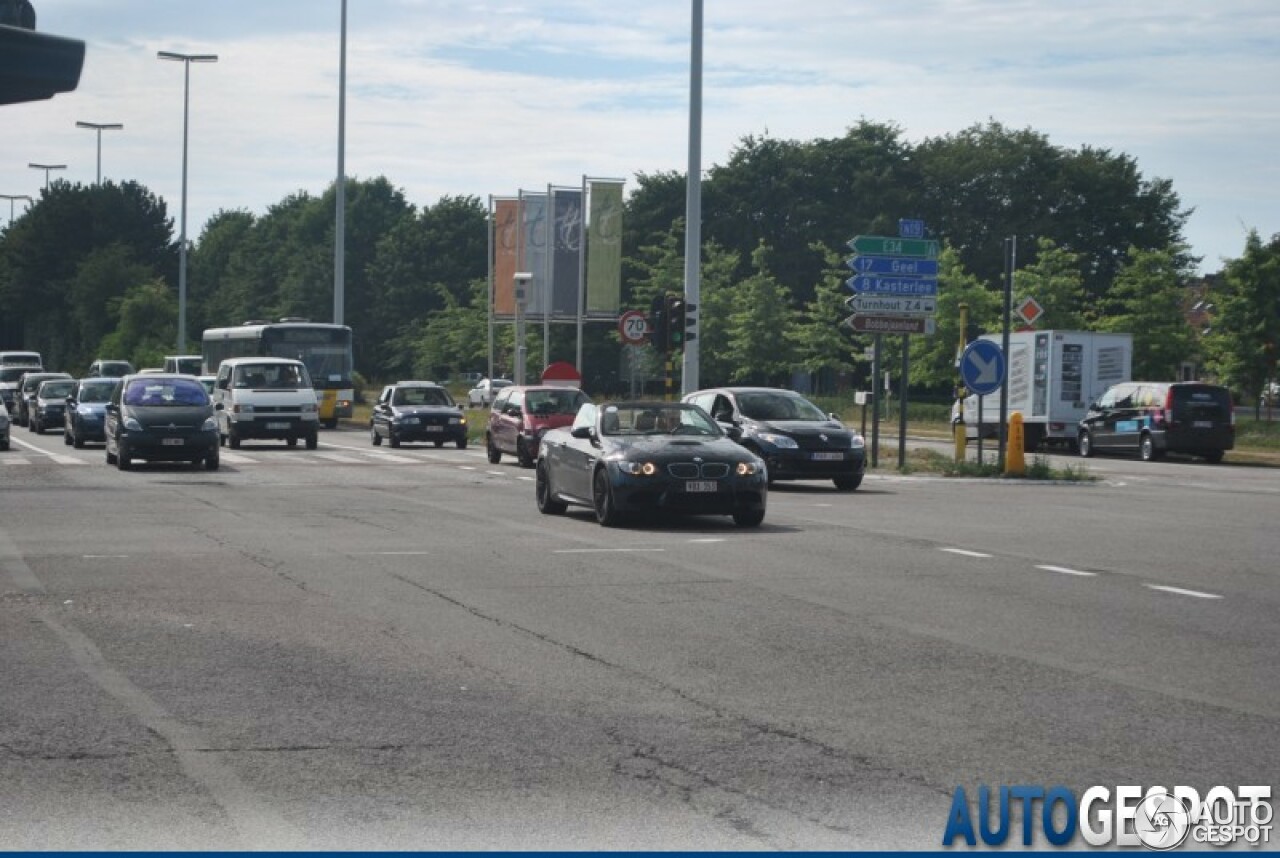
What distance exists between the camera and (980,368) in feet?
103

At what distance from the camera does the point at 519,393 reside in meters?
36.7

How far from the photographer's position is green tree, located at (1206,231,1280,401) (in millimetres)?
66875

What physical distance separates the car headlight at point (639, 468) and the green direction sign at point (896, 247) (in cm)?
1418

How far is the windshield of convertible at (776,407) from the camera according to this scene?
93.2 ft

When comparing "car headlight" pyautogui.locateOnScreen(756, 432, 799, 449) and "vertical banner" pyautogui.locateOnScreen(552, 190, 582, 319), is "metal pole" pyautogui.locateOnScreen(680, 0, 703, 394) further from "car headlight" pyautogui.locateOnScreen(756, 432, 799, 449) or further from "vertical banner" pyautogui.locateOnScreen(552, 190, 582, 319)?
"vertical banner" pyautogui.locateOnScreen(552, 190, 582, 319)

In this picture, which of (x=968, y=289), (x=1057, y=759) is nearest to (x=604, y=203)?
(x=968, y=289)

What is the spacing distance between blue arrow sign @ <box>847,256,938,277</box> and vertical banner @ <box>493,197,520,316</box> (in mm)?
22203

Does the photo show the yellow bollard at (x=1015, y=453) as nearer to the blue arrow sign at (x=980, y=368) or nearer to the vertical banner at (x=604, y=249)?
the blue arrow sign at (x=980, y=368)

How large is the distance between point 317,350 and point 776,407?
31.6 metres

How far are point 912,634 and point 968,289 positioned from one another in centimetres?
7192

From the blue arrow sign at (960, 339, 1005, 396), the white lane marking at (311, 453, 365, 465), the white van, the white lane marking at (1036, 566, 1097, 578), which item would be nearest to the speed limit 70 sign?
the white lane marking at (311, 453, 365, 465)

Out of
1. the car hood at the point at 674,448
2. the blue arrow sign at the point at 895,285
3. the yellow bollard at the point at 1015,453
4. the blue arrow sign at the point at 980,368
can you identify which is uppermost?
→ the blue arrow sign at the point at 895,285

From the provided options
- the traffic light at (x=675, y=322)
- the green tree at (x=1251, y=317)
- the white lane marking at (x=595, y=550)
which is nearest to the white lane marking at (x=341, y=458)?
the traffic light at (x=675, y=322)

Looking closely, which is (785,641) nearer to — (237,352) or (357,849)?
(357,849)
